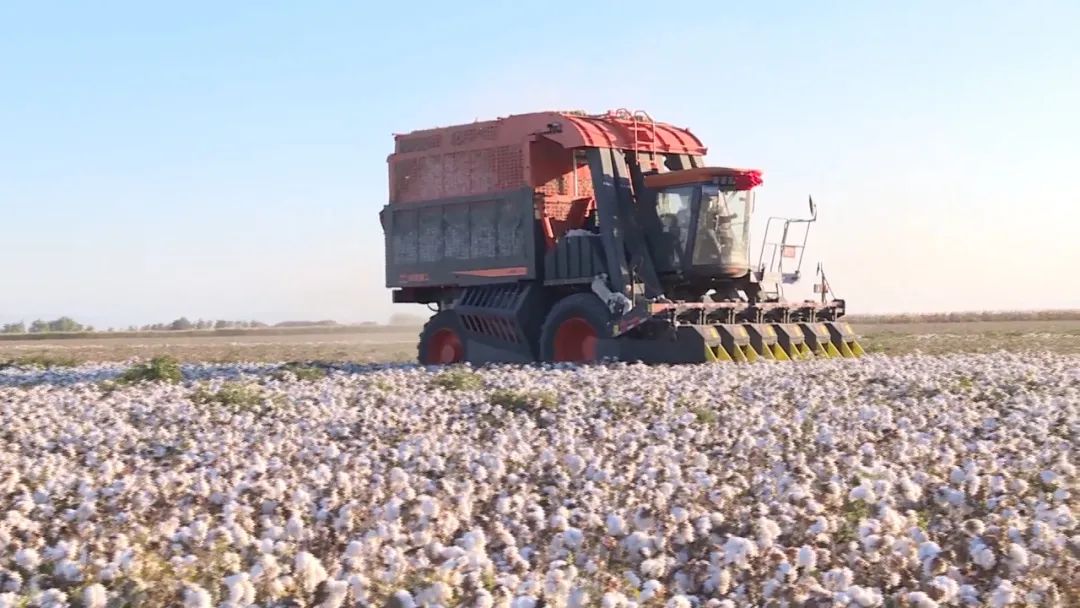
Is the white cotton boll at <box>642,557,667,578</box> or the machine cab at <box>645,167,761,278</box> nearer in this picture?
the white cotton boll at <box>642,557,667,578</box>

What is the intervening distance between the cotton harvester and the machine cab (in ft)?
0.08

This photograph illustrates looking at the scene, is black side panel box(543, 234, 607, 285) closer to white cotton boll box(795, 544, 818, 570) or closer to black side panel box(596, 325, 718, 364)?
black side panel box(596, 325, 718, 364)

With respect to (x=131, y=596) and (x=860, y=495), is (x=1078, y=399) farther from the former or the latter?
(x=131, y=596)

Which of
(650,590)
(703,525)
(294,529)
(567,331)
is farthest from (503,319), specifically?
(650,590)

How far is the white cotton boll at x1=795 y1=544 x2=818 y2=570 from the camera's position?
217 inches

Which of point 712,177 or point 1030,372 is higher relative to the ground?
point 712,177

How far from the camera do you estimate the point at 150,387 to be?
16.9 metres

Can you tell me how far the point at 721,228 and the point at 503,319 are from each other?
433 cm

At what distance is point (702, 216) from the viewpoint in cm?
2231

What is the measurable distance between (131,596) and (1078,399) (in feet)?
35.5

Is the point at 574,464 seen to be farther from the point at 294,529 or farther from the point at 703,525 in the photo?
the point at 294,529

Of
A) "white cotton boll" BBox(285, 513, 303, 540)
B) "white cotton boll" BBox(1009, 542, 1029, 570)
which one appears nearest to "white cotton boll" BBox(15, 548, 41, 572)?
"white cotton boll" BBox(285, 513, 303, 540)

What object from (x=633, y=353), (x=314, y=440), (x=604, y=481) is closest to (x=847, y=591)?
(x=604, y=481)

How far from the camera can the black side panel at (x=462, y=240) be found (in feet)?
75.9
